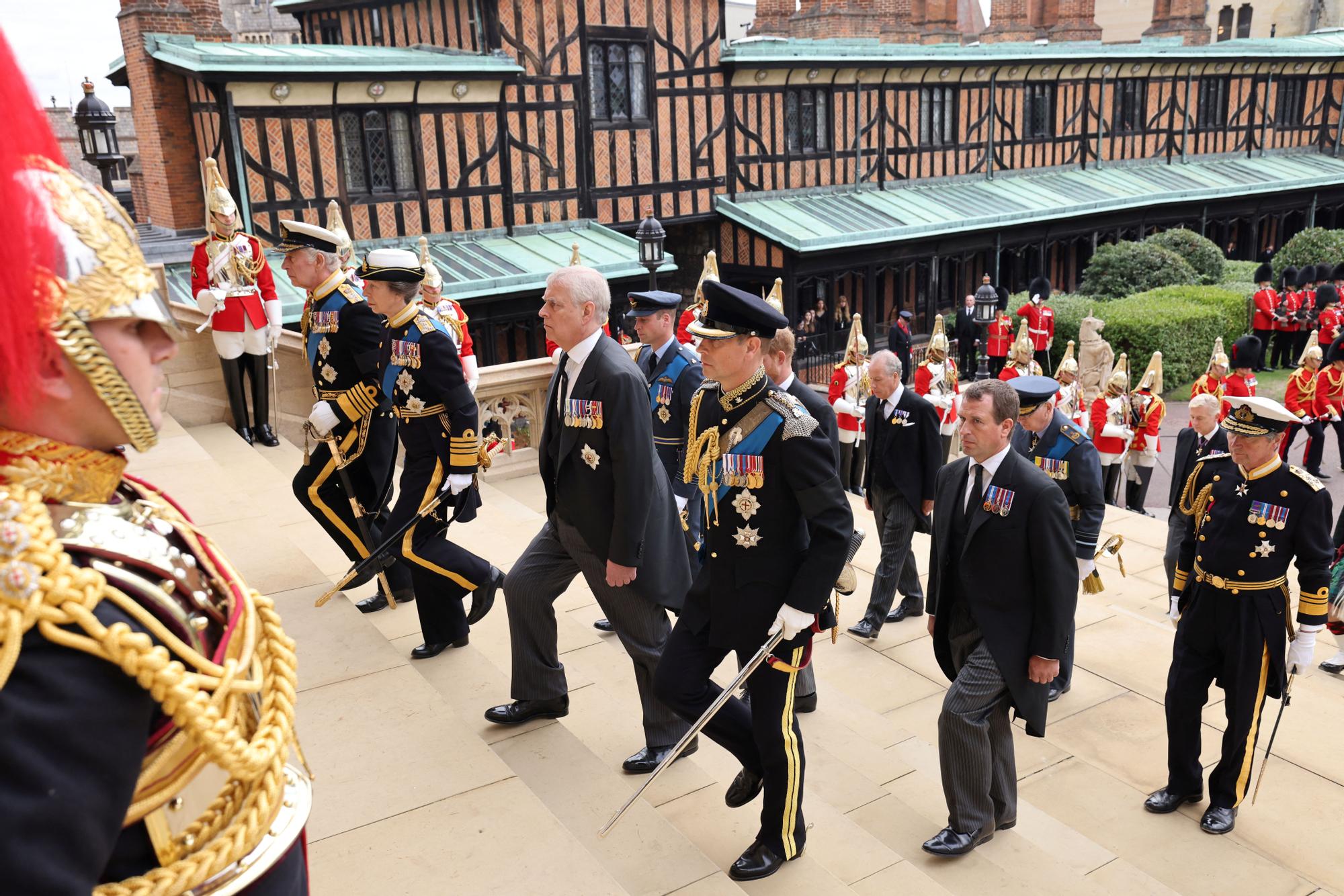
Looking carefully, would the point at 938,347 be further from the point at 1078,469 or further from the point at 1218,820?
the point at 1218,820

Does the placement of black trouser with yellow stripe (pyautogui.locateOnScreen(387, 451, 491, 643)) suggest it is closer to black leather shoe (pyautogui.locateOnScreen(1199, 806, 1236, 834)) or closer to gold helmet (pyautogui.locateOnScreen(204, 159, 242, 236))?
black leather shoe (pyautogui.locateOnScreen(1199, 806, 1236, 834))

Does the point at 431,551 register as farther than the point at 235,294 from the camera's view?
No

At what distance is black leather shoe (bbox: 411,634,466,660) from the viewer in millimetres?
5844

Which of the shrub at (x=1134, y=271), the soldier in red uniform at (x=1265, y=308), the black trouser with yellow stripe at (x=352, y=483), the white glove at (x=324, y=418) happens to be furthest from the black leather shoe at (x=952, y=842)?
the shrub at (x=1134, y=271)

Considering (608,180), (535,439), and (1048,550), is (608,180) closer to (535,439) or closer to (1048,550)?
(535,439)

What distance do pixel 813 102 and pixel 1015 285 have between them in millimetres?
8433

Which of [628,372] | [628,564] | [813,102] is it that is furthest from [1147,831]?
[813,102]

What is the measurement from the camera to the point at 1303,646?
219 inches

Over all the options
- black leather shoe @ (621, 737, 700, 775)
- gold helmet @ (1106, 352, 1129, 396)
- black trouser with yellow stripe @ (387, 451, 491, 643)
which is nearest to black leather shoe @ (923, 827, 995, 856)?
black leather shoe @ (621, 737, 700, 775)

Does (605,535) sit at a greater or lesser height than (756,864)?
greater

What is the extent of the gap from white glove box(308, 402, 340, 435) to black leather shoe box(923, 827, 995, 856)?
394 centimetres

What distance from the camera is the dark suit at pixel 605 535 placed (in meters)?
4.76

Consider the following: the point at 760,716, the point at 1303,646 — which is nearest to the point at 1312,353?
the point at 1303,646

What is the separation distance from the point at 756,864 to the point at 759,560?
1189 mm
